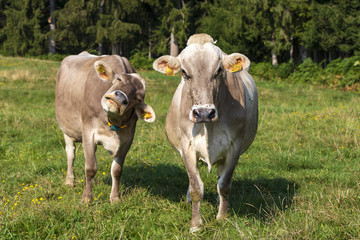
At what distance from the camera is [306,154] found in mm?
7109

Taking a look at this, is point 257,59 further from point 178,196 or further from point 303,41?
point 178,196

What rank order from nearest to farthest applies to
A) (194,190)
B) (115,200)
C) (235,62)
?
(235,62) < (194,190) < (115,200)

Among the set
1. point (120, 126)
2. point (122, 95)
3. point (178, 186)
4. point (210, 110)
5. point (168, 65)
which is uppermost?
point (168, 65)

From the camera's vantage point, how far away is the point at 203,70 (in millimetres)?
3594

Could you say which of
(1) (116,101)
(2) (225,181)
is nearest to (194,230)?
(2) (225,181)

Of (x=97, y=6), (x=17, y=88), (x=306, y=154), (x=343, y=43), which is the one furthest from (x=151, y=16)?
(x=306, y=154)

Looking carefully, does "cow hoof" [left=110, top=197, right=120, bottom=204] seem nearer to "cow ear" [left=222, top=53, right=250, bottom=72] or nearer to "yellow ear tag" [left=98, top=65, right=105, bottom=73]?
"yellow ear tag" [left=98, top=65, right=105, bottom=73]

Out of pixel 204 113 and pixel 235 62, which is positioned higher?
pixel 235 62

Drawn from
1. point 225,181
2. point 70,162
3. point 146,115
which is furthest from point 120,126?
point 70,162

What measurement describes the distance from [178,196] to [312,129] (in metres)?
4.58

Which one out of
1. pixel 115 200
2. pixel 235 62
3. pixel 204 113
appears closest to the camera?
pixel 204 113

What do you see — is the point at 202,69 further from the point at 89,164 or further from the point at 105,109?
the point at 89,164

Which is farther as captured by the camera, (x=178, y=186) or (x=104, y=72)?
(x=178, y=186)

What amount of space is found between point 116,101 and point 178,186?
6.84ft
